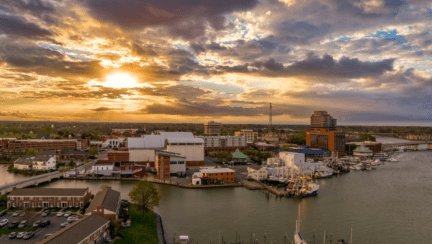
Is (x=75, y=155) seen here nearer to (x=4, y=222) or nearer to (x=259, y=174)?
(x=259, y=174)

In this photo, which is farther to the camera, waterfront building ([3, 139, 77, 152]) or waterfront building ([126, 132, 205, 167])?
waterfront building ([3, 139, 77, 152])

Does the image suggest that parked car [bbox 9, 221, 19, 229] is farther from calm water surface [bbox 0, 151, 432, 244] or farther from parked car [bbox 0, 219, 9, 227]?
calm water surface [bbox 0, 151, 432, 244]

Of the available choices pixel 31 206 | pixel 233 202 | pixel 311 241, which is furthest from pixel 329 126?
pixel 31 206

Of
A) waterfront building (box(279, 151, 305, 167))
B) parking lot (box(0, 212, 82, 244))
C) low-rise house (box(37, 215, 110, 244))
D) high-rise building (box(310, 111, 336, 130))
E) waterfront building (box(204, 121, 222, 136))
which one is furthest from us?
waterfront building (box(204, 121, 222, 136))

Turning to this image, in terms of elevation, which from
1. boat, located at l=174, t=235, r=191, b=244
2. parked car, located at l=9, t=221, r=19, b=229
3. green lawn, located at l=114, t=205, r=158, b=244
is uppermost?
parked car, located at l=9, t=221, r=19, b=229

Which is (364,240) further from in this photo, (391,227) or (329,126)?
(329,126)

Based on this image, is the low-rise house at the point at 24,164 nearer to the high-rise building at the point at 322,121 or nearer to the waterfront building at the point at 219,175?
the waterfront building at the point at 219,175

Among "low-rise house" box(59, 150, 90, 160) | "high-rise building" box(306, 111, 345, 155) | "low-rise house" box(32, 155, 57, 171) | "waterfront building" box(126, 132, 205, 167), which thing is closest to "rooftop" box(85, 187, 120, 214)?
"waterfront building" box(126, 132, 205, 167)
